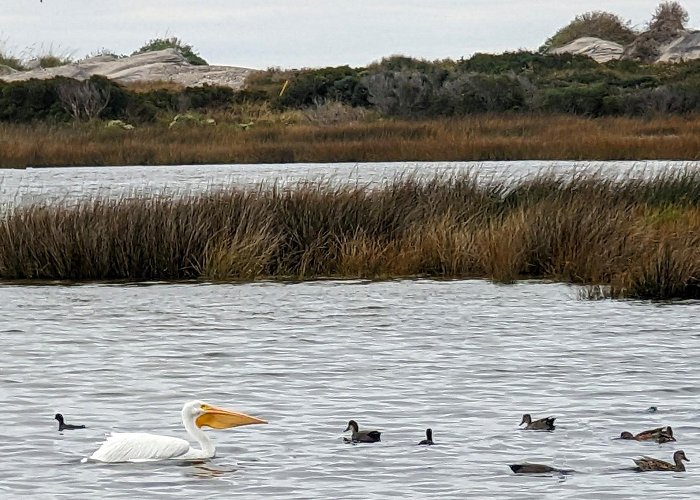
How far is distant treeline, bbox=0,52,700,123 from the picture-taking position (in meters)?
51.8

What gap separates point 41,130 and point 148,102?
30.6 ft

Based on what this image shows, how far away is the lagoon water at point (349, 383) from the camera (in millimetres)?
9852

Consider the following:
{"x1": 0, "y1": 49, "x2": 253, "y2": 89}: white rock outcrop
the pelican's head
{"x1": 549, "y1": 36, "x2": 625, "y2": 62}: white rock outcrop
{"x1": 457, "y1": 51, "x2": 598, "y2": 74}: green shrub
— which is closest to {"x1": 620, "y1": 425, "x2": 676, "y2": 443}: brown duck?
the pelican's head

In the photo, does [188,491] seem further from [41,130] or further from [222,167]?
[41,130]

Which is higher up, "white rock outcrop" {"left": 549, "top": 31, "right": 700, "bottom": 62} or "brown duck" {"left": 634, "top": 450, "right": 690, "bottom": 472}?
"white rock outcrop" {"left": 549, "top": 31, "right": 700, "bottom": 62}

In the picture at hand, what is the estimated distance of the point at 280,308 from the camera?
1786 cm

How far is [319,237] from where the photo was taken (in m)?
19.9

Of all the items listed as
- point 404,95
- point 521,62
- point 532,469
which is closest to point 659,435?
point 532,469

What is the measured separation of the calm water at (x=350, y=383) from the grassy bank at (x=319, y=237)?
0.35 m

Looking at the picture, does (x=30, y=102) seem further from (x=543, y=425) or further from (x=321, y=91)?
(x=543, y=425)

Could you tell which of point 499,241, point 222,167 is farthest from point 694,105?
point 499,241

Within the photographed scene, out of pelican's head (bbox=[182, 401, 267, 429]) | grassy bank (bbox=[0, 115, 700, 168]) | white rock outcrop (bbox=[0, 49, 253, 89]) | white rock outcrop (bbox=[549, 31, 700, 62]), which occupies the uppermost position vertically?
white rock outcrop (bbox=[549, 31, 700, 62])

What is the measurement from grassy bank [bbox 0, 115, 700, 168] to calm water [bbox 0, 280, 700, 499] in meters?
19.8

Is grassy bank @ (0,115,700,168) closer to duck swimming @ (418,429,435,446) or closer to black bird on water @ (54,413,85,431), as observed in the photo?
duck swimming @ (418,429,435,446)
